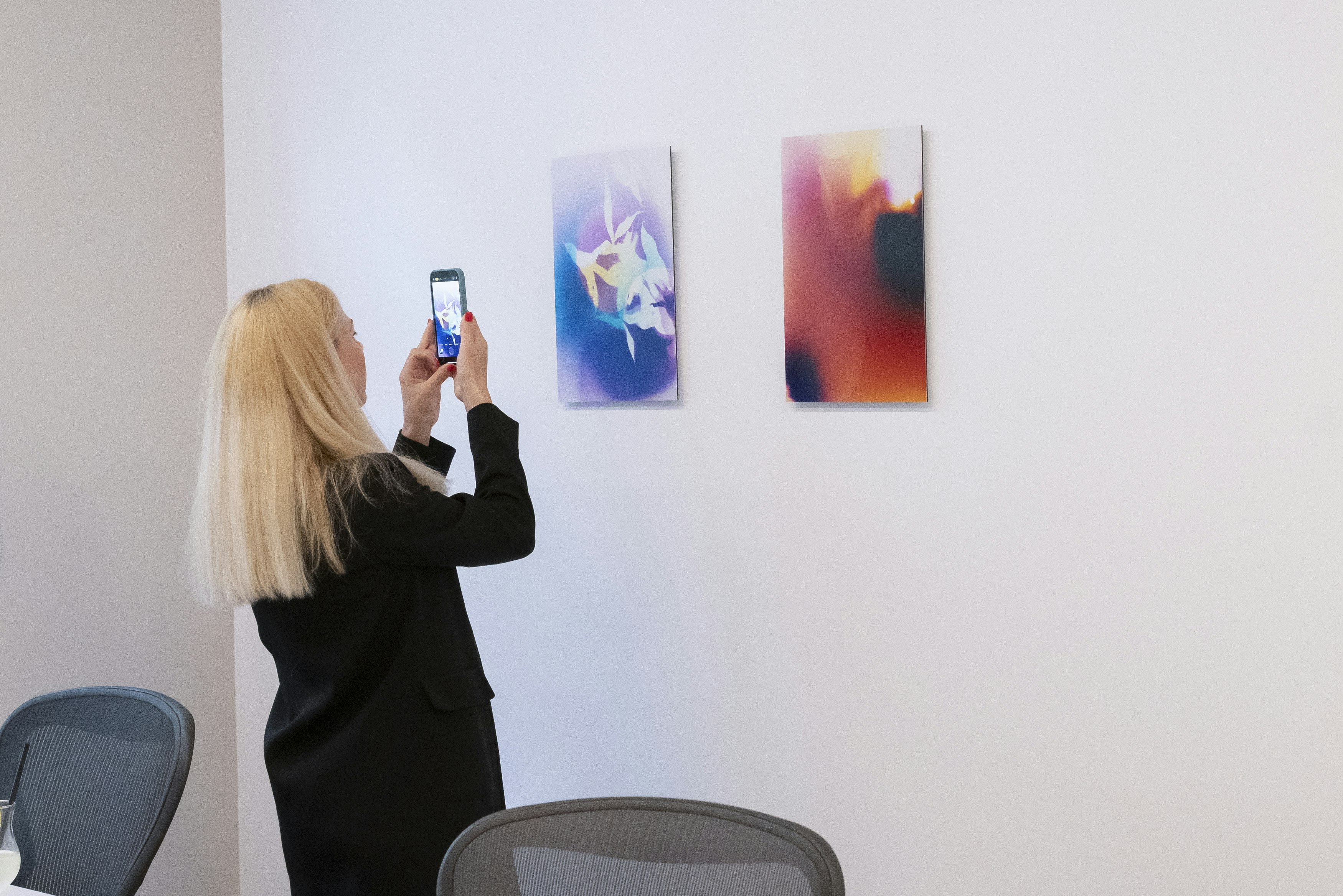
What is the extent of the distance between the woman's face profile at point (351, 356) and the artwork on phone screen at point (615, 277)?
639 millimetres

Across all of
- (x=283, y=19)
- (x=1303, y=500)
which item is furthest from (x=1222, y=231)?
(x=283, y=19)

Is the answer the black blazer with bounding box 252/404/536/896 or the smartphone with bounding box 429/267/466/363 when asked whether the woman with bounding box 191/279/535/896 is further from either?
the smartphone with bounding box 429/267/466/363

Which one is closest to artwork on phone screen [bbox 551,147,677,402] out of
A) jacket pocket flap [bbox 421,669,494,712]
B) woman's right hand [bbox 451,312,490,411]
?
woman's right hand [bbox 451,312,490,411]

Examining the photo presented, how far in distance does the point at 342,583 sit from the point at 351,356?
424 millimetres

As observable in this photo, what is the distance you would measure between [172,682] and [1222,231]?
106 inches

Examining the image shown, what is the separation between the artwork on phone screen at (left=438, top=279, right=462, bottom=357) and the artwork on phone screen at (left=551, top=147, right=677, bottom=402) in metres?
0.33

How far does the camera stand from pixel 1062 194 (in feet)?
6.64

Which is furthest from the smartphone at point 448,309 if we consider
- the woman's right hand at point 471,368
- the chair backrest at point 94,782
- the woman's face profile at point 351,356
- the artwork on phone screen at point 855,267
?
the chair backrest at point 94,782

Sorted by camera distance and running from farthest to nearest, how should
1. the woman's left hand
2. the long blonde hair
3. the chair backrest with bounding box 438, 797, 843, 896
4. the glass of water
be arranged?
the woman's left hand
the long blonde hair
the glass of water
the chair backrest with bounding box 438, 797, 843, 896

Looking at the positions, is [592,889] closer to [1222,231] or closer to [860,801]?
[860,801]

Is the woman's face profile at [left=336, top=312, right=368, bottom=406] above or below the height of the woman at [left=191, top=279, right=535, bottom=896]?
above

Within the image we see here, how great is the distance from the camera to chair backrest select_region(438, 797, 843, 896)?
1298 millimetres

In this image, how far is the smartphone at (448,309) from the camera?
220 centimetres

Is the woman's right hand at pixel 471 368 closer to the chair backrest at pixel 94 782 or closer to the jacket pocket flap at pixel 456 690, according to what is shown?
the jacket pocket flap at pixel 456 690
